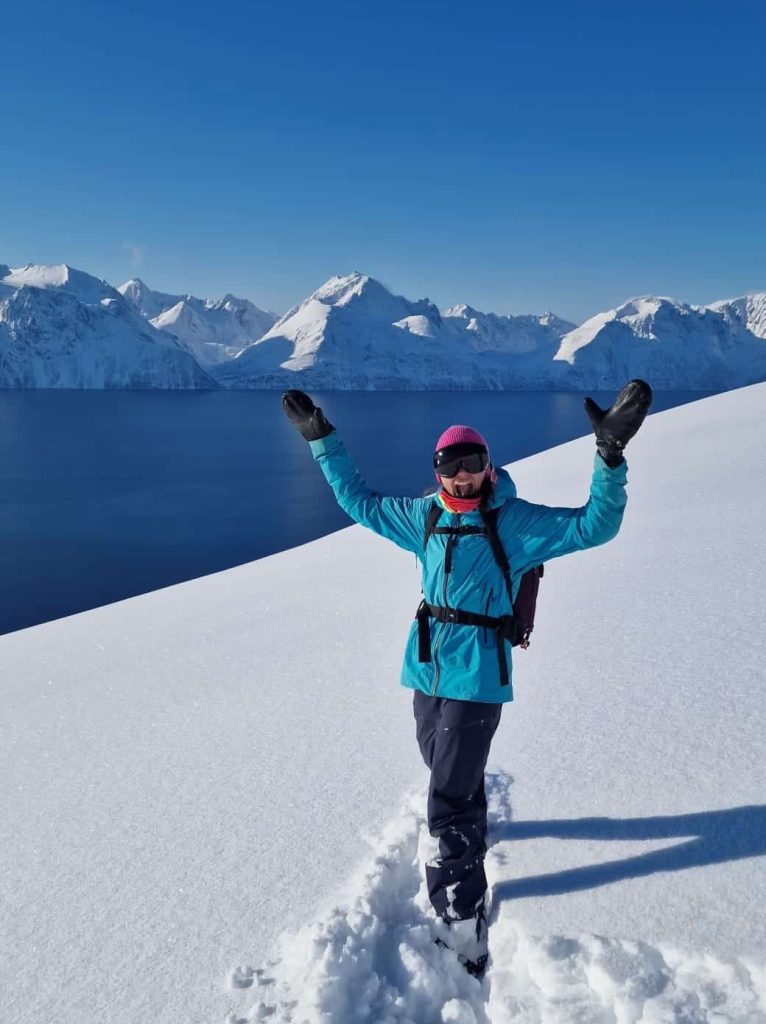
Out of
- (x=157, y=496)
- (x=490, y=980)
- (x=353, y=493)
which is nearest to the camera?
(x=490, y=980)

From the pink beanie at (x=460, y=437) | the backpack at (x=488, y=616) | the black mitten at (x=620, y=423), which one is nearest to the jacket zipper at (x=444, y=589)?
the backpack at (x=488, y=616)

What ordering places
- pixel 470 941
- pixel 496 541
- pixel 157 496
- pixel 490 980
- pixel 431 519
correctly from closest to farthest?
1. pixel 490 980
2. pixel 470 941
3. pixel 496 541
4. pixel 431 519
5. pixel 157 496

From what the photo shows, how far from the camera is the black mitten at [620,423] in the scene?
90.7 inches

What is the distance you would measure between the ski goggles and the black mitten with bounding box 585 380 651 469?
42 centimetres

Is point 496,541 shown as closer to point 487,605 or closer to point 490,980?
point 487,605

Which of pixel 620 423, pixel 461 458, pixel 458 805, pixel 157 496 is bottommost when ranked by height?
pixel 157 496

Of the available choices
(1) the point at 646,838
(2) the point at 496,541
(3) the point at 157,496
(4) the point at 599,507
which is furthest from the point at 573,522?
(3) the point at 157,496

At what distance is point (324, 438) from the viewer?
9.75 feet

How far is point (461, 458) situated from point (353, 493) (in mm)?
578

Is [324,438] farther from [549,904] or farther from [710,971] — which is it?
[710,971]

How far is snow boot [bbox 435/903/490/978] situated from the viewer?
92.8 inches

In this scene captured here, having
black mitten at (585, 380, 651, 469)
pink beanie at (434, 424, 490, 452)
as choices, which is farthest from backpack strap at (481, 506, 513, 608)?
black mitten at (585, 380, 651, 469)

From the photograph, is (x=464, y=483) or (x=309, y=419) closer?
(x=464, y=483)

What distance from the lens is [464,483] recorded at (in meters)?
2.56
